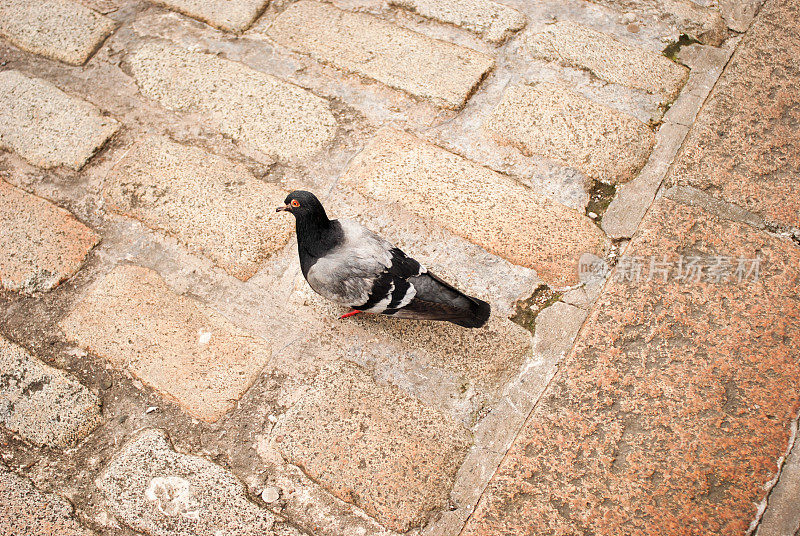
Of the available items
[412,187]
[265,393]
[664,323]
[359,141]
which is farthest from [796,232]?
[265,393]

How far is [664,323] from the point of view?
2607mm

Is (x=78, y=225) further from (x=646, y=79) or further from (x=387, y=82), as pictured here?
(x=646, y=79)

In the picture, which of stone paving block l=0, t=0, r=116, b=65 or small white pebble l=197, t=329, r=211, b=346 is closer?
small white pebble l=197, t=329, r=211, b=346

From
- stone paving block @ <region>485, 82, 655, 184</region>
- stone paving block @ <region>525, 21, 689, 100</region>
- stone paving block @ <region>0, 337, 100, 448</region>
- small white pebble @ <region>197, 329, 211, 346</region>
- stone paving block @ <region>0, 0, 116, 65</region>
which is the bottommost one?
stone paving block @ <region>0, 337, 100, 448</region>

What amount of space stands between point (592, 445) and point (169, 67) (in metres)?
3.29

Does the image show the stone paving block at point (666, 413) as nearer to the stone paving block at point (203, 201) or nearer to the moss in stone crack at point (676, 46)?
the moss in stone crack at point (676, 46)

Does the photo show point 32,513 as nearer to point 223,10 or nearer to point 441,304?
point 441,304

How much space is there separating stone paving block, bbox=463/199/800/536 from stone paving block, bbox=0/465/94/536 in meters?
1.63

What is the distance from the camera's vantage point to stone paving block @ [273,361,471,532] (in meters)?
2.43

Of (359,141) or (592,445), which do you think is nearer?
(592,445)

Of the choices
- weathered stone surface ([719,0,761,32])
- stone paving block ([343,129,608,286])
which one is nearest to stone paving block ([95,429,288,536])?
stone paving block ([343,129,608,286])

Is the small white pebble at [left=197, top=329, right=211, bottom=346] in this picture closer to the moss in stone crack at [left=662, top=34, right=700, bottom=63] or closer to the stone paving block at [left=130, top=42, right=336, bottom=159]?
the stone paving block at [left=130, top=42, right=336, bottom=159]

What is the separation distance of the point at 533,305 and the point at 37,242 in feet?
8.51

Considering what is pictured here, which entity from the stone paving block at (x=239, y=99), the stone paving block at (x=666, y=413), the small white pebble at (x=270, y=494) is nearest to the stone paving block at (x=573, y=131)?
the stone paving block at (x=666, y=413)
